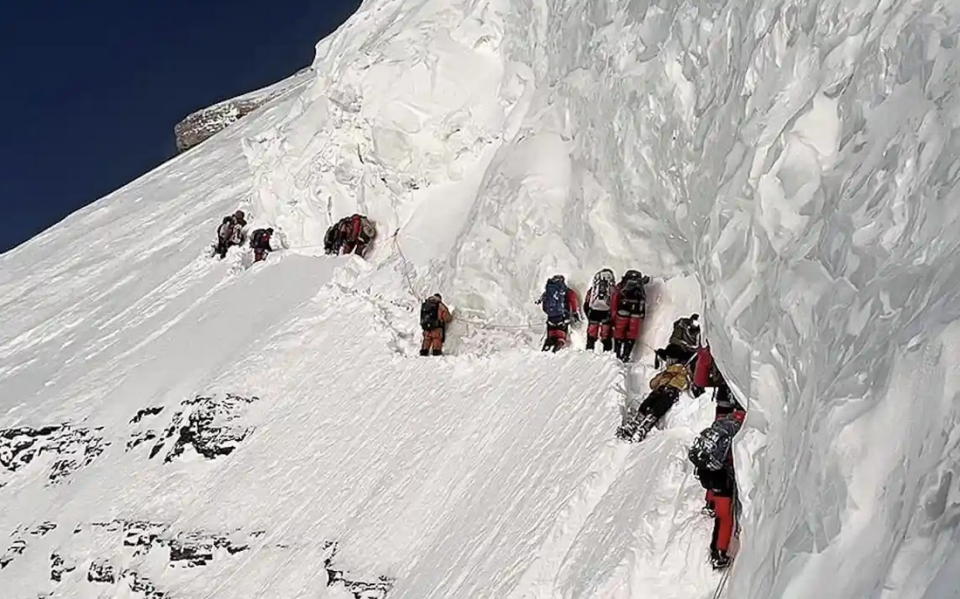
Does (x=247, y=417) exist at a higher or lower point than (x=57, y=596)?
higher

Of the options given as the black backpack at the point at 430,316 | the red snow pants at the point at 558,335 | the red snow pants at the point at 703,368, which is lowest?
the red snow pants at the point at 703,368

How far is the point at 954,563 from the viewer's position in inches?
136

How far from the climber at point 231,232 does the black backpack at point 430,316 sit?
9.33 meters

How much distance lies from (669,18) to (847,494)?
727cm

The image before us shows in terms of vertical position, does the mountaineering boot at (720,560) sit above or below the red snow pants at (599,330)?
below

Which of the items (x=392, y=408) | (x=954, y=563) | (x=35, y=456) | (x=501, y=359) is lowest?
(x=35, y=456)

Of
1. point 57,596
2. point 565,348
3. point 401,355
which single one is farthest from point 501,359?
point 57,596

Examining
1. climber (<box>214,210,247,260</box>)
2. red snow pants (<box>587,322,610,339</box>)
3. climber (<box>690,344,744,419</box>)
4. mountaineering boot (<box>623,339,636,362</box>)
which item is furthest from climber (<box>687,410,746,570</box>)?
climber (<box>214,210,247,260</box>)

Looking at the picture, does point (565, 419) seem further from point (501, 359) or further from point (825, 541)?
point (825, 541)

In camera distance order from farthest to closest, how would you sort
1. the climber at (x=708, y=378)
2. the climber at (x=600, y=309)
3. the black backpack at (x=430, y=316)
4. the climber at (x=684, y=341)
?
the black backpack at (x=430, y=316) → the climber at (x=600, y=309) → the climber at (x=684, y=341) → the climber at (x=708, y=378)

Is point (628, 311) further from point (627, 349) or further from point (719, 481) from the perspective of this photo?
point (719, 481)

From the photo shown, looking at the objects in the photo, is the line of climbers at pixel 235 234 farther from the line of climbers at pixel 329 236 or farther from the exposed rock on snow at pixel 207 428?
the exposed rock on snow at pixel 207 428

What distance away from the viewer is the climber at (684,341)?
10.2 meters

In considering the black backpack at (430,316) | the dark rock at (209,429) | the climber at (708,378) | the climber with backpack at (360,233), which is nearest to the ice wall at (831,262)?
the climber at (708,378)
